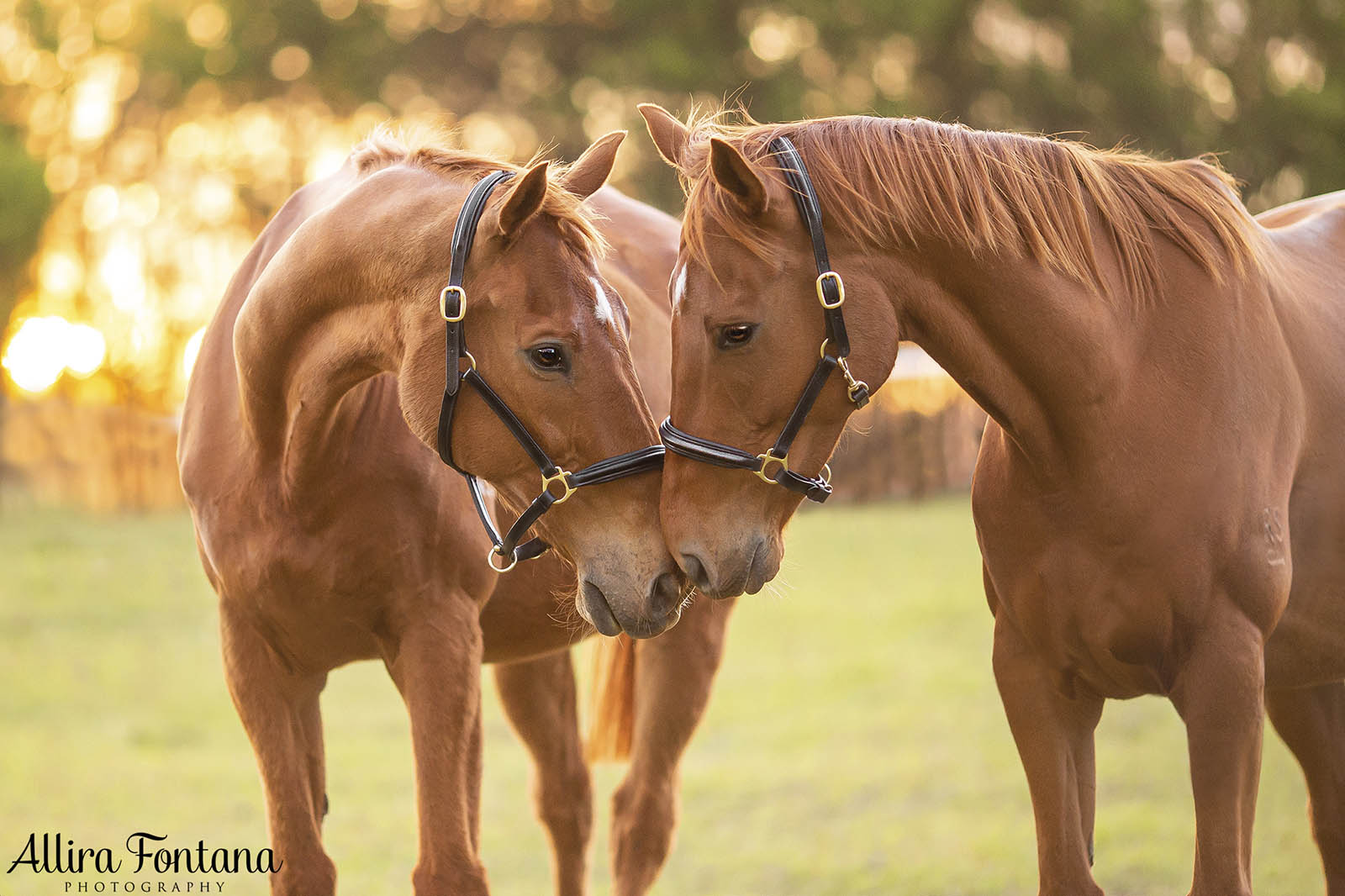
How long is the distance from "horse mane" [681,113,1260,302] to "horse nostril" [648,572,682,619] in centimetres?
69

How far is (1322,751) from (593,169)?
2.76 m

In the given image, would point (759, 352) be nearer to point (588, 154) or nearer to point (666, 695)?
point (588, 154)

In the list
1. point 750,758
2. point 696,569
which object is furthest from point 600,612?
point 750,758

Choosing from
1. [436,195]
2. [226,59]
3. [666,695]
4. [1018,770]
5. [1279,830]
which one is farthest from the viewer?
[226,59]

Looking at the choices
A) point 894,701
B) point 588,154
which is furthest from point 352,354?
point 894,701

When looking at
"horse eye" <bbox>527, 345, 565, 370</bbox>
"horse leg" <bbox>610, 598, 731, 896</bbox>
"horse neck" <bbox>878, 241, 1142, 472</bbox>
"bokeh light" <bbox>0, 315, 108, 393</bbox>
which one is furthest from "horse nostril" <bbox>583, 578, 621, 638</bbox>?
"bokeh light" <bbox>0, 315, 108, 393</bbox>

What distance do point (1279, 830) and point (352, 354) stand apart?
524cm

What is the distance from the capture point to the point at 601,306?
2.95m

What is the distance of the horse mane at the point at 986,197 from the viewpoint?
9.27 feet

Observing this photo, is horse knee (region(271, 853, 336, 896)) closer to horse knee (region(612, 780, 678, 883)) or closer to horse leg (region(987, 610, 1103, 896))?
horse knee (region(612, 780, 678, 883))

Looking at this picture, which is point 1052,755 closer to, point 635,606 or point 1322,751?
point 635,606

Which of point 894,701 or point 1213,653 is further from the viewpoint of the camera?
point 894,701

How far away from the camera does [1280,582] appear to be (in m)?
2.95

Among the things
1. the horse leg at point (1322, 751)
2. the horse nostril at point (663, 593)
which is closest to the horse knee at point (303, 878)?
the horse nostril at point (663, 593)
